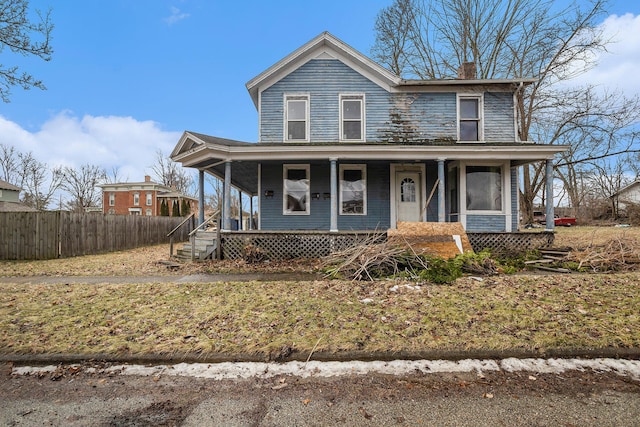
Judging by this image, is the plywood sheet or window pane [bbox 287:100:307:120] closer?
the plywood sheet

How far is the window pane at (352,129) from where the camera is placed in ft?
38.2

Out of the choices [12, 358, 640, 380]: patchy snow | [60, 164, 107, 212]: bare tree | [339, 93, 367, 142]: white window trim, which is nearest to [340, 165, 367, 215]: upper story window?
[339, 93, 367, 142]: white window trim

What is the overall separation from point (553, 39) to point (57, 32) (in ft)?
77.8

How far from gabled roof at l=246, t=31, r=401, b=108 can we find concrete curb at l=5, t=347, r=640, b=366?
10311 mm

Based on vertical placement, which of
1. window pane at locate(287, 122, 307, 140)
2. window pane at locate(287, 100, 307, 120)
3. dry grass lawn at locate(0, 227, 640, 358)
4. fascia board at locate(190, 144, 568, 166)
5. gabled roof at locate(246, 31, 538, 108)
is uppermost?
gabled roof at locate(246, 31, 538, 108)

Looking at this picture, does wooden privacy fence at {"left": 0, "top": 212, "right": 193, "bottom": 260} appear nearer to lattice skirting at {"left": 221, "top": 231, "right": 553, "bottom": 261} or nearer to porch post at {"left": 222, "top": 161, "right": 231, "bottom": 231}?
porch post at {"left": 222, "top": 161, "right": 231, "bottom": 231}

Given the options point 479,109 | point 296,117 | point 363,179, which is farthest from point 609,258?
point 296,117

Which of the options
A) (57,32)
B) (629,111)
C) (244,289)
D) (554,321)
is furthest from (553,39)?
(57,32)

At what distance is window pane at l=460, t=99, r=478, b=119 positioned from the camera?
11711mm

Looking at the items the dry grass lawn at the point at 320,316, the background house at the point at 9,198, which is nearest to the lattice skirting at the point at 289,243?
the dry grass lawn at the point at 320,316

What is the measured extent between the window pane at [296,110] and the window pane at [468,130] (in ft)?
20.0

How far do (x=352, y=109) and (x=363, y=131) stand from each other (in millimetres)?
963

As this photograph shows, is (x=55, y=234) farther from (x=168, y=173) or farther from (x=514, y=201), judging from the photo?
(x=168, y=173)

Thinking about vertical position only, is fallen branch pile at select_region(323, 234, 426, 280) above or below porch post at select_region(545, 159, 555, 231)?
below
